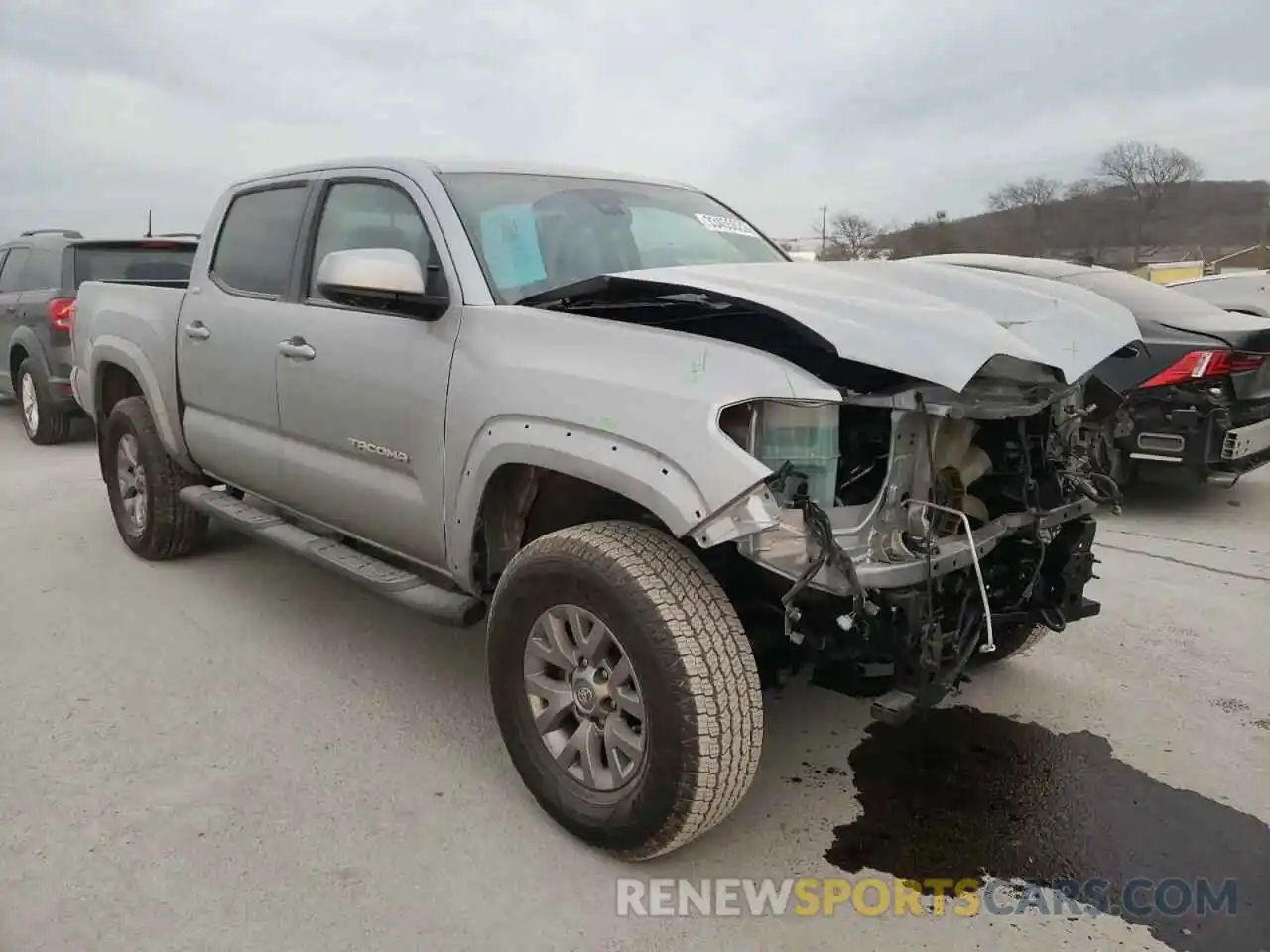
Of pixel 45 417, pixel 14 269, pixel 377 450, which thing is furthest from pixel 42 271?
pixel 377 450

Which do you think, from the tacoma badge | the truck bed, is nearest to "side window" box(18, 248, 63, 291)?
the truck bed

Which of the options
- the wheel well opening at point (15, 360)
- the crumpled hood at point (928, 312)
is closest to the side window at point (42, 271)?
the wheel well opening at point (15, 360)

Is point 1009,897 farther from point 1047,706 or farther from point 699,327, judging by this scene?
point 699,327

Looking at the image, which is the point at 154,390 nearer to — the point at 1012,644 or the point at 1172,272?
the point at 1012,644

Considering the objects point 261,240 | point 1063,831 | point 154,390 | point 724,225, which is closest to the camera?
point 1063,831

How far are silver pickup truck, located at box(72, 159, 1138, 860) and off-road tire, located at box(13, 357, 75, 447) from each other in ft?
19.8

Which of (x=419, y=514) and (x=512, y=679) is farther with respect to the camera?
(x=419, y=514)

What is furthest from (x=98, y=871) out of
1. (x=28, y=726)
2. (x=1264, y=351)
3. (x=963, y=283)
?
(x=1264, y=351)

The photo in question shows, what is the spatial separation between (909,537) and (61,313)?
27.8ft

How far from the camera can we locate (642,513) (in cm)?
280

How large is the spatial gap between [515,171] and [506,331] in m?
1.02

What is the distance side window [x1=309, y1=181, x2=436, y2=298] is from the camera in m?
3.37

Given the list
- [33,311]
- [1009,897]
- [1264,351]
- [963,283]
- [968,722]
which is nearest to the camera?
[1009,897]

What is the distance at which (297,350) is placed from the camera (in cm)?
366
